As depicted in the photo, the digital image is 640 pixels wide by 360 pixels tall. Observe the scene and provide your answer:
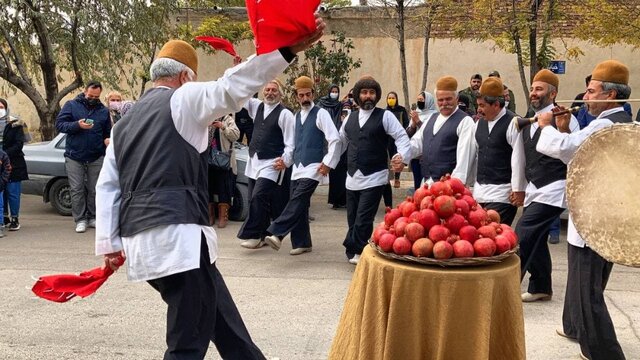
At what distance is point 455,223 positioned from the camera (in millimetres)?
Answer: 4176

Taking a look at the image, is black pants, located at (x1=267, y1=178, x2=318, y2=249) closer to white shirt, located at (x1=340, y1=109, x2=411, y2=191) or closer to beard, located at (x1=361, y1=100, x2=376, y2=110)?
white shirt, located at (x1=340, y1=109, x2=411, y2=191)

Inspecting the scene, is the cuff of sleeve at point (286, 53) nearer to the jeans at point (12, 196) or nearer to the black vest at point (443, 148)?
the black vest at point (443, 148)

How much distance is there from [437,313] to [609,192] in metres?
1.21

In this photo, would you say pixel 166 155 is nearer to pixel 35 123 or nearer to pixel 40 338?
pixel 40 338

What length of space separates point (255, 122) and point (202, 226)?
15.9ft

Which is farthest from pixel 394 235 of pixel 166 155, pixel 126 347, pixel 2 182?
pixel 2 182

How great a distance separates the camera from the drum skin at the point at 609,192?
4.05 metres

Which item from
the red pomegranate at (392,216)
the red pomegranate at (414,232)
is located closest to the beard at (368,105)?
the red pomegranate at (392,216)

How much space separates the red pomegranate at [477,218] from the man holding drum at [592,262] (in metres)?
0.78

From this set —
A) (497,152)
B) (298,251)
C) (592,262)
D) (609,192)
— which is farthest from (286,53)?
(298,251)

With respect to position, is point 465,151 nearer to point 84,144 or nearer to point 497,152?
point 497,152

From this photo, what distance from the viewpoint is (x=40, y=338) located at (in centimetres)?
559

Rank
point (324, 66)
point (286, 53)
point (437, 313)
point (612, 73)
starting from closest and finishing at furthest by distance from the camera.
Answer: point (286, 53) → point (437, 313) → point (612, 73) → point (324, 66)

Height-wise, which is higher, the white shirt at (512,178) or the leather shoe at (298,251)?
the white shirt at (512,178)
